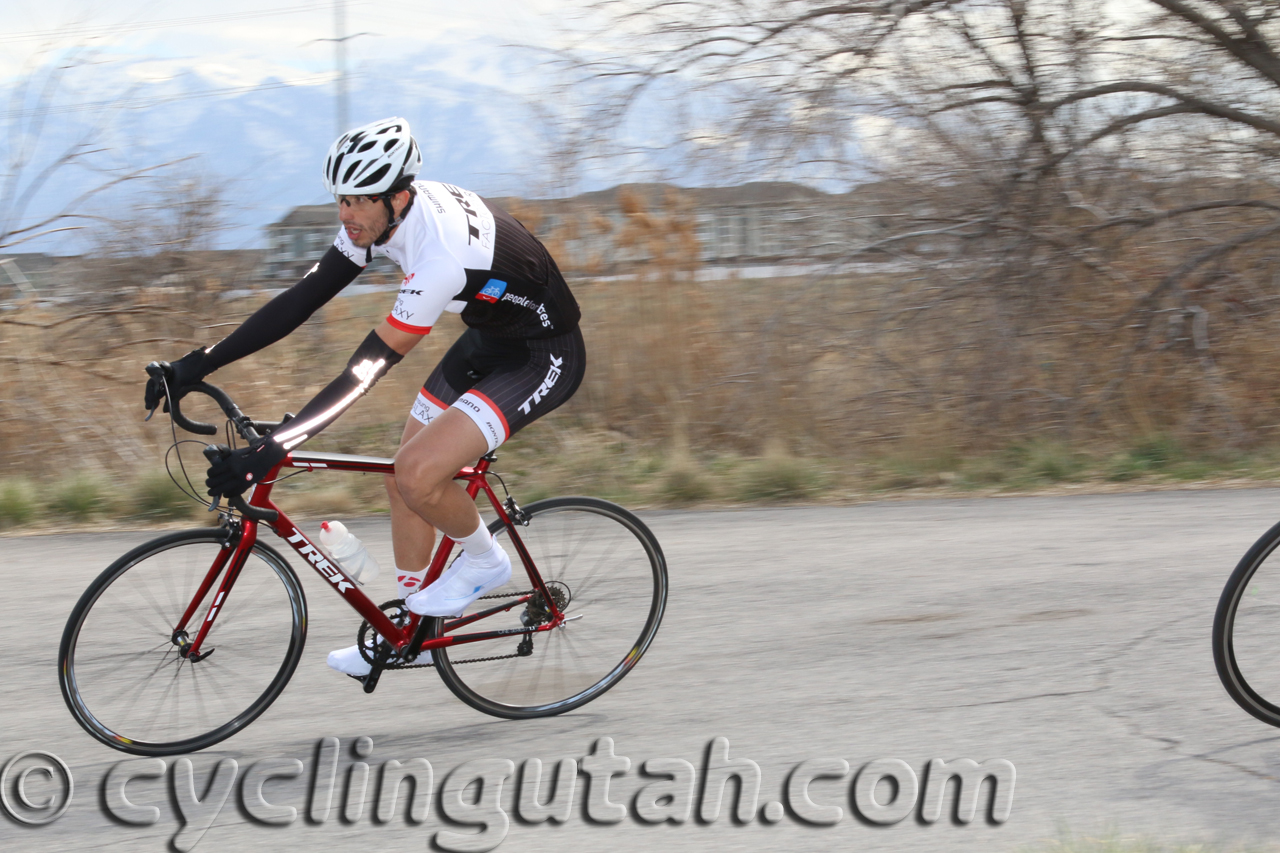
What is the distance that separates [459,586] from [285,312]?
111 centimetres

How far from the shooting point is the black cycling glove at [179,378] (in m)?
3.53

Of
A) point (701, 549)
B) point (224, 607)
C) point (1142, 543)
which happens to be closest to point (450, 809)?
point (224, 607)

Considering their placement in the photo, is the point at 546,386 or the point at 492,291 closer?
the point at 492,291

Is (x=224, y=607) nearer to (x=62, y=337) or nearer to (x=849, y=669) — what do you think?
(x=849, y=669)

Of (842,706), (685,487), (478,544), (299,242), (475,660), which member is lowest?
(685,487)

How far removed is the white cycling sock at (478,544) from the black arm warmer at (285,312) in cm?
92

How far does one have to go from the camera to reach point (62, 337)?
10.1m

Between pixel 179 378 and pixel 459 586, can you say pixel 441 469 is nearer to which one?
pixel 459 586

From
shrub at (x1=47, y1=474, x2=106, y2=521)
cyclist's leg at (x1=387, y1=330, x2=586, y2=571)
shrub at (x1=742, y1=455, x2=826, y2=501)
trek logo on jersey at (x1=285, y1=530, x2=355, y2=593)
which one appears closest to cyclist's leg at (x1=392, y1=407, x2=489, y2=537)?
cyclist's leg at (x1=387, y1=330, x2=586, y2=571)

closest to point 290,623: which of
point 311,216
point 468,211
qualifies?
point 468,211

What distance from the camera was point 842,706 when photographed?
4.15 meters

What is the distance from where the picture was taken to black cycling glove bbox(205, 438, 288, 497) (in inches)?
137

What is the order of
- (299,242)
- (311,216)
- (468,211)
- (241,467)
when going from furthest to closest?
(311,216) < (299,242) < (468,211) < (241,467)

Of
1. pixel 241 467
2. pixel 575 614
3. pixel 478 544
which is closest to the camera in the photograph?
pixel 241 467
